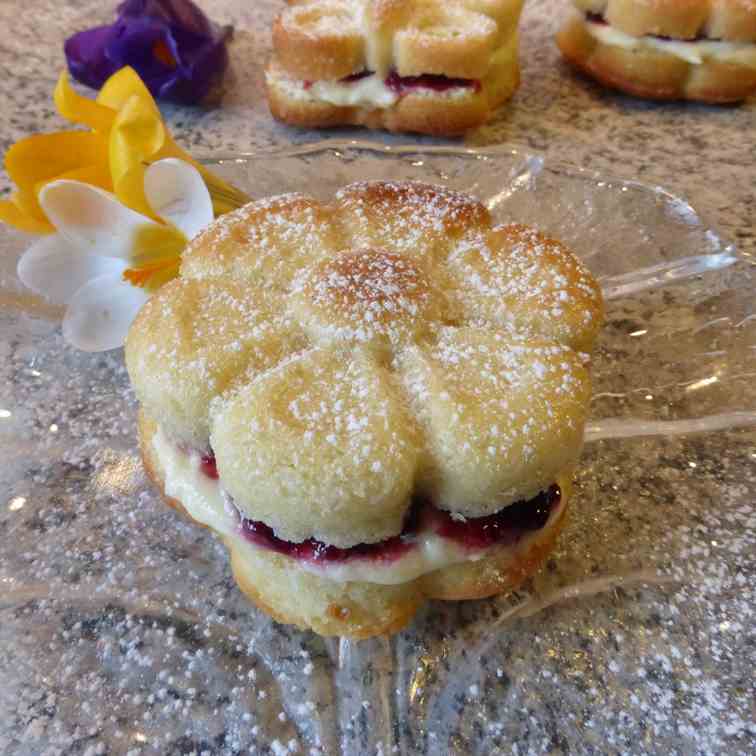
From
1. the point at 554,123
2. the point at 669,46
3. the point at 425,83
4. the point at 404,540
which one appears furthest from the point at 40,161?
the point at 669,46

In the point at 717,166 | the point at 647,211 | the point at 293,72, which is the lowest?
the point at 717,166

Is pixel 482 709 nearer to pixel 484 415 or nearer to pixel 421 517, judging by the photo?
pixel 421 517

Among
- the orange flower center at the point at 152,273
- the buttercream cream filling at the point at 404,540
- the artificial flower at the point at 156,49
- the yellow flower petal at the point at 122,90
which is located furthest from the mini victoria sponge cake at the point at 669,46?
the buttercream cream filling at the point at 404,540

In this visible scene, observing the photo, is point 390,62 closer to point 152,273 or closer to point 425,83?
point 425,83

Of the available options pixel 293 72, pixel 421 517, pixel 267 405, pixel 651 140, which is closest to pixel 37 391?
pixel 267 405

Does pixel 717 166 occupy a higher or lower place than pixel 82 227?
lower

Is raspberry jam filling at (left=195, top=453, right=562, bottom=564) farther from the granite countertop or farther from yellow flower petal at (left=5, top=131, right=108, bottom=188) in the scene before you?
yellow flower petal at (left=5, top=131, right=108, bottom=188)
